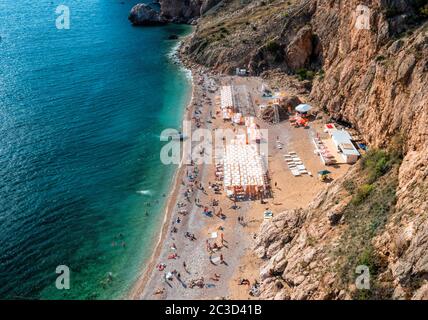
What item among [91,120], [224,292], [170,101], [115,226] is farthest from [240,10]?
[224,292]

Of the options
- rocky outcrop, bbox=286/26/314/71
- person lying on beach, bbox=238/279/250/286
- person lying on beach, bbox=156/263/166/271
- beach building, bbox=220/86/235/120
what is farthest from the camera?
rocky outcrop, bbox=286/26/314/71

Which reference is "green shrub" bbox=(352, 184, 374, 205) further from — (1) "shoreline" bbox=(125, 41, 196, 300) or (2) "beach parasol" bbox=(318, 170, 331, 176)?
(1) "shoreline" bbox=(125, 41, 196, 300)

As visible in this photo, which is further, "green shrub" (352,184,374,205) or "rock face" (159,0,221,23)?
"rock face" (159,0,221,23)

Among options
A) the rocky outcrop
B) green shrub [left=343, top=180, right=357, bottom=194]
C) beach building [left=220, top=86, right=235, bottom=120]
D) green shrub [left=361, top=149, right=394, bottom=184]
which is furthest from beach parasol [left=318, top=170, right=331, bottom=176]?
the rocky outcrop

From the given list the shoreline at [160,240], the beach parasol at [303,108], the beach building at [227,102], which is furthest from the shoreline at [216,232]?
the beach building at [227,102]

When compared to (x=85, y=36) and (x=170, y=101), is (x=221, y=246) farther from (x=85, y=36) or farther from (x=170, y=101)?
(x=85, y=36)

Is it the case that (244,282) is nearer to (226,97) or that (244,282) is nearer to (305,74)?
(226,97)
